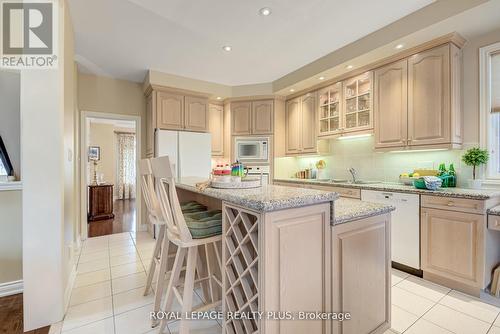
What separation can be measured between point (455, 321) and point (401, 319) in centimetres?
39

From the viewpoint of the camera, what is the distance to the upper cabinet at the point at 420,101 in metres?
2.33

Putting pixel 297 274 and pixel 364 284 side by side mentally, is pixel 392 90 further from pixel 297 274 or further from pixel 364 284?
pixel 297 274

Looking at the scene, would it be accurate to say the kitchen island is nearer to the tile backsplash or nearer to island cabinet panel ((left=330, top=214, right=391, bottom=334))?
island cabinet panel ((left=330, top=214, right=391, bottom=334))

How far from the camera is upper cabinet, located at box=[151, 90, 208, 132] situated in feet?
Result: 12.0

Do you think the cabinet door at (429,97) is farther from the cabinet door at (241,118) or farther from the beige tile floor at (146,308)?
the cabinet door at (241,118)

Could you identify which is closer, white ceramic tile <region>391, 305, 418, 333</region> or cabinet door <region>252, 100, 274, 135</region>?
white ceramic tile <region>391, 305, 418, 333</region>

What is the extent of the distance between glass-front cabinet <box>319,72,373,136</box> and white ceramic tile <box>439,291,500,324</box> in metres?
1.96

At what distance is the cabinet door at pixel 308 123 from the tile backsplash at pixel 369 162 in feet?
1.20

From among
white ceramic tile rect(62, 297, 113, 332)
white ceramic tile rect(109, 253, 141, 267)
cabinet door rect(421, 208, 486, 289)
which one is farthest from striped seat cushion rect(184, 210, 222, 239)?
cabinet door rect(421, 208, 486, 289)

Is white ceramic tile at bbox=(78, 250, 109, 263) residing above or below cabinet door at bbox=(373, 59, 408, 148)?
below

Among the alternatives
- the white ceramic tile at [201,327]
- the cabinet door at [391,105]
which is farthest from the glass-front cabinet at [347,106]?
the white ceramic tile at [201,327]

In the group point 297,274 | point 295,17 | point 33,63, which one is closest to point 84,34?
point 33,63

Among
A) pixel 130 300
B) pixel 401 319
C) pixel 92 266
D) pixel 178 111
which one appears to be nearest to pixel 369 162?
pixel 401 319

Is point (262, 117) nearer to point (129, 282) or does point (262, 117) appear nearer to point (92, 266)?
point (129, 282)
